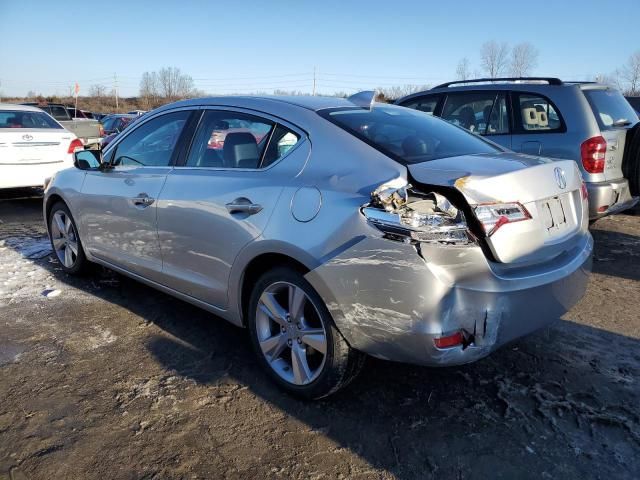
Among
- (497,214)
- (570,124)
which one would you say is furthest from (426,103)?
(497,214)

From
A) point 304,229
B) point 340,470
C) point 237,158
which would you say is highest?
point 237,158

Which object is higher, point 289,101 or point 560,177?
point 289,101

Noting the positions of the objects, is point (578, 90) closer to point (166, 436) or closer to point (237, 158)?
point (237, 158)

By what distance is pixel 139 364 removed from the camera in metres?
3.40

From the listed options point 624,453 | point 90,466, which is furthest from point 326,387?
point 624,453

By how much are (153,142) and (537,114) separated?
4168 millimetres

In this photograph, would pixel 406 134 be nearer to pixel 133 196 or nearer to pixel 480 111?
pixel 133 196

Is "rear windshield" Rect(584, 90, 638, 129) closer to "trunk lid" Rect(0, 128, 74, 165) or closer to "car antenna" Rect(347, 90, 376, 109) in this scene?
"car antenna" Rect(347, 90, 376, 109)

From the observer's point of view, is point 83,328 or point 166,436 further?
point 83,328

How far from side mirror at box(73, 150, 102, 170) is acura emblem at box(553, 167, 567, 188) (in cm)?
341

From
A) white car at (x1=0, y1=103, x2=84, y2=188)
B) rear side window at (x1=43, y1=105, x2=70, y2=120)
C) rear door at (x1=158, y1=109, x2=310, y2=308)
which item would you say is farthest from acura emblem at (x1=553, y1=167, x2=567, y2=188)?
rear side window at (x1=43, y1=105, x2=70, y2=120)

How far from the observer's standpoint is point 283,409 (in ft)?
9.49

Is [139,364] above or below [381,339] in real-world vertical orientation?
below

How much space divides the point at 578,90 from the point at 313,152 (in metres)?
4.07
